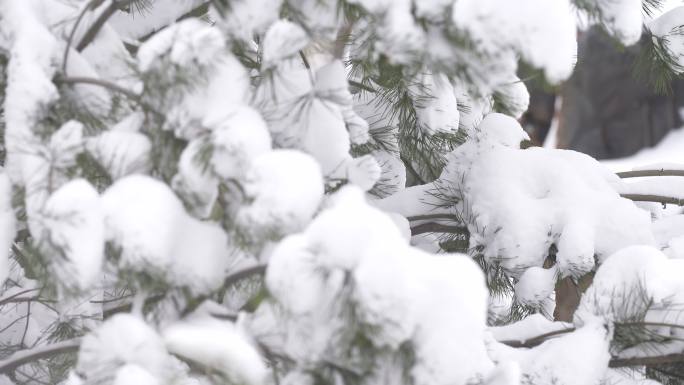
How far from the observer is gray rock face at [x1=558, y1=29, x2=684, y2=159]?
43.4ft

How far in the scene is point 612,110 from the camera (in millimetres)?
13500

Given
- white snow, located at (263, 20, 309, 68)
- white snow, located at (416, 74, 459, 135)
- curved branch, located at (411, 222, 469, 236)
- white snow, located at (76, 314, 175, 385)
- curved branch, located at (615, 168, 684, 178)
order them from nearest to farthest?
1. white snow, located at (76, 314, 175, 385)
2. white snow, located at (263, 20, 309, 68)
3. white snow, located at (416, 74, 459, 135)
4. curved branch, located at (411, 222, 469, 236)
5. curved branch, located at (615, 168, 684, 178)

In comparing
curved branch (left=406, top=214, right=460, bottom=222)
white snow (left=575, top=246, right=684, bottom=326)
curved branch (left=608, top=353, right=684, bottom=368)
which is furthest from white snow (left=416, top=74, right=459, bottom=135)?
curved branch (left=608, top=353, right=684, bottom=368)

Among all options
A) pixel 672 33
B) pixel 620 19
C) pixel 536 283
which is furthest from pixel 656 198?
pixel 620 19

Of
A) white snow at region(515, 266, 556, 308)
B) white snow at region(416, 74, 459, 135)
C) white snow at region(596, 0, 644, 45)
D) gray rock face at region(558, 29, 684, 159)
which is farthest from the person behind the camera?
gray rock face at region(558, 29, 684, 159)

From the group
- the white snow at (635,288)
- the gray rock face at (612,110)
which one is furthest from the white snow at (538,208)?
the gray rock face at (612,110)

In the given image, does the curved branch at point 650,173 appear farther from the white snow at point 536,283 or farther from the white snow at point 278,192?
the white snow at point 278,192

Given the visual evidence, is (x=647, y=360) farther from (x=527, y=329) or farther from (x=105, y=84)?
(x=105, y=84)

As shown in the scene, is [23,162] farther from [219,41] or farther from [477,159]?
[477,159]

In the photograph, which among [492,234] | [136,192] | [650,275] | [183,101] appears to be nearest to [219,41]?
[183,101]

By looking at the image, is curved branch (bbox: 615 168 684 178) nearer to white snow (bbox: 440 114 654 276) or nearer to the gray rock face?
white snow (bbox: 440 114 654 276)

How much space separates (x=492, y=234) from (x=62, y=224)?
1.32 metres

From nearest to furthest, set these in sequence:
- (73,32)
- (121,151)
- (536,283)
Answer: (121,151), (73,32), (536,283)

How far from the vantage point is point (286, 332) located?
4.16ft
